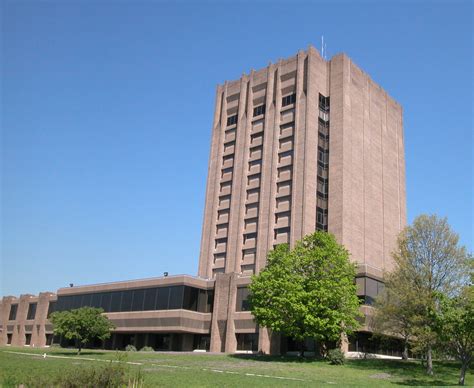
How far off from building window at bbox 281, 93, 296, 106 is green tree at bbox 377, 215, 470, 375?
4328 centimetres

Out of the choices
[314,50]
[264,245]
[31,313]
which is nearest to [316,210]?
[264,245]

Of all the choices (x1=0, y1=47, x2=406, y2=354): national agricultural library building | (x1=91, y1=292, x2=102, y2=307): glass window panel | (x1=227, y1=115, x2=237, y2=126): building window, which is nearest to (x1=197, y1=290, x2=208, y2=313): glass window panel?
(x1=0, y1=47, x2=406, y2=354): national agricultural library building

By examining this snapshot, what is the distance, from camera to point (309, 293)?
47500 mm

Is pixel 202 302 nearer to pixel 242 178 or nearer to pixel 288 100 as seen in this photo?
pixel 242 178

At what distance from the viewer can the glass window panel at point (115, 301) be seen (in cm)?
7406

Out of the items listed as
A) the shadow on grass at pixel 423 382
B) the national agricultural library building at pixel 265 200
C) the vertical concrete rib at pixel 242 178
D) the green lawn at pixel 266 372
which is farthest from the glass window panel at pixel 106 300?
the shadow on grass at pixel 423 382

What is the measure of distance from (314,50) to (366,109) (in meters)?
13.4

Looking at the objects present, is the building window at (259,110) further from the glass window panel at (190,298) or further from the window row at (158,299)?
the glass window panel at (190,298)

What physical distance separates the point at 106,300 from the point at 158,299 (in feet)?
36.2

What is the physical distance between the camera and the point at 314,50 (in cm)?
8656

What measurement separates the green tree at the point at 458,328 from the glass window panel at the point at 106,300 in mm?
51968

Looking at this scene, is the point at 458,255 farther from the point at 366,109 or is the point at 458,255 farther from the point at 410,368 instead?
the point at 366,109

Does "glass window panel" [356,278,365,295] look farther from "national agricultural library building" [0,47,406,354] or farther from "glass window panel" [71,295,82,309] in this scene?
"glass window panel" [71,295,82,309]

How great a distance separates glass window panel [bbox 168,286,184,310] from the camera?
220 ft
